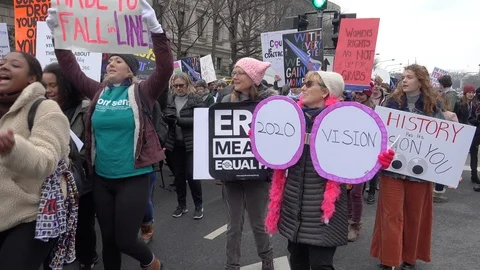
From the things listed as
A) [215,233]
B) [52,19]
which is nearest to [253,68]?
[52,19]

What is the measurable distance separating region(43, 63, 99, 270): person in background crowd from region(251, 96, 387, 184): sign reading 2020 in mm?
1462

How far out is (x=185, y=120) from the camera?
17.4 feet

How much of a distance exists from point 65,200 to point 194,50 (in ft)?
114

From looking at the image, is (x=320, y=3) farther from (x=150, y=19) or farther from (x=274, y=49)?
(x=150, y=19)

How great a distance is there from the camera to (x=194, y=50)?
119ft

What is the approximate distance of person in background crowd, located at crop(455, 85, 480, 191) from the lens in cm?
759

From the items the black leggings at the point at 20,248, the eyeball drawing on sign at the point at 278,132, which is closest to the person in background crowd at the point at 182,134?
the eyeball drawing on sign at the point at 278,132

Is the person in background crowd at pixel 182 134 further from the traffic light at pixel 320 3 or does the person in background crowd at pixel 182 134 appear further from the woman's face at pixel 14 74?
the traffic light at pixel 320 3

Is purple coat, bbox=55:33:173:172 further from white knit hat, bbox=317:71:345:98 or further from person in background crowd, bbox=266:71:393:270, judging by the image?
white knit hat, bbox=317:71:345:98

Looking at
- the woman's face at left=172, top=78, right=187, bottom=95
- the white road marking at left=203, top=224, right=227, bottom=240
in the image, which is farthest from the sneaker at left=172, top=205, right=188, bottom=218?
the woman's face at left=172, top=78, right=187, bottom=95

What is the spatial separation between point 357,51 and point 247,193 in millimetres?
3292

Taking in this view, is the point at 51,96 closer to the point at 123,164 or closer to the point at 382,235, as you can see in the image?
the point at 123,164

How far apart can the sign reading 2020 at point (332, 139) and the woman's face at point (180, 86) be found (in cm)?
264

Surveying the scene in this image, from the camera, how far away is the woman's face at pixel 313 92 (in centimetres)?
276
